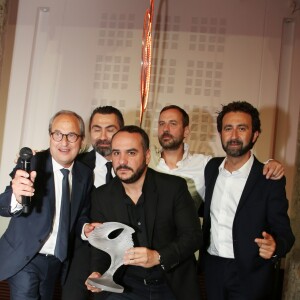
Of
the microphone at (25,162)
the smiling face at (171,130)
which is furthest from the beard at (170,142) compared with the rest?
the microphone at (25,162)

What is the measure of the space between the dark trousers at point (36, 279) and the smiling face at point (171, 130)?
1226mm

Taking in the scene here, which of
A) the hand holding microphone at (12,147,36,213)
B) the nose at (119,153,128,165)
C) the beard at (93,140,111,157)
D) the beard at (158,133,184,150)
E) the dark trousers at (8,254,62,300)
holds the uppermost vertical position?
the beard at (158,133,184,150)

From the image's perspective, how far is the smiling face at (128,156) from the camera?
2.90m

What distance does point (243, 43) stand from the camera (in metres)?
5.68

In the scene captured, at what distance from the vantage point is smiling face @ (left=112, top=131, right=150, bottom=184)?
2898 millimetres

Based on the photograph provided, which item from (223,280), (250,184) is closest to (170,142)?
(250,184)

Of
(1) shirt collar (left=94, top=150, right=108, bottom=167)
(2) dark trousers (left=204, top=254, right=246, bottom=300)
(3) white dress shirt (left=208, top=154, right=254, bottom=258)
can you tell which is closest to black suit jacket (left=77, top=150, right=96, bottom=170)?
(1) shirt collar (left=94, top=150, right=108, bottom=167)

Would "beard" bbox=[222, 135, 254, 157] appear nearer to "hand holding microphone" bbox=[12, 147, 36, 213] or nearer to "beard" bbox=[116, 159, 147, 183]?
"beard" bbox=[116, 159, 147, 183]

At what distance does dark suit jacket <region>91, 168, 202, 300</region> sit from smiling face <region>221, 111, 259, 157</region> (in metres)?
0.41

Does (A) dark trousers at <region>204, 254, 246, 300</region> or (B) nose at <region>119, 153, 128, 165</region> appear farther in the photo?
(A) dark trousers at <region>204, 254, 246, 300</region>

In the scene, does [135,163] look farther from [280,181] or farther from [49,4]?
[49,4]

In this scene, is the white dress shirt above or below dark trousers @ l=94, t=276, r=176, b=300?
above

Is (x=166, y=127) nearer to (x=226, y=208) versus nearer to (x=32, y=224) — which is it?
(x=226, y=208)

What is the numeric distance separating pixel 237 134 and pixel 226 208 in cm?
49
